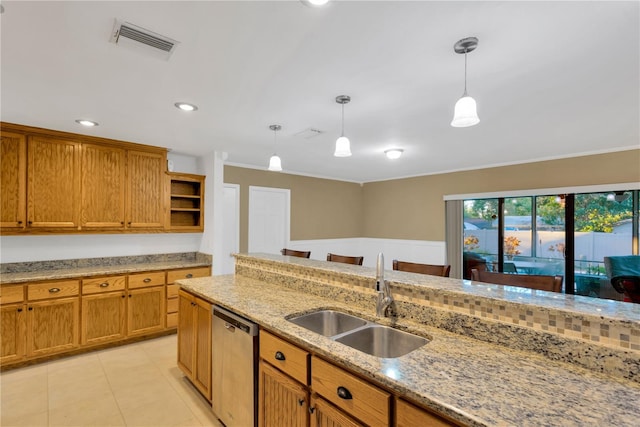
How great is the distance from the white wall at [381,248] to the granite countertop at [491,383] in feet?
13.7

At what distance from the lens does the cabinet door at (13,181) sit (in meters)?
2.99

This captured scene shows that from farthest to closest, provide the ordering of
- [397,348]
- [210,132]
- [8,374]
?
[210,132], [8,374], [397,348]

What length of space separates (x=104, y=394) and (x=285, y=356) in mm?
2039

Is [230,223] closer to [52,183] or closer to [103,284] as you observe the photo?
[103,284]

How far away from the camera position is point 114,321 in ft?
11.2

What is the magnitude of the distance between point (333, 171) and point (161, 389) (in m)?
4.33

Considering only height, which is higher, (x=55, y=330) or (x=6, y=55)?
(x=6, y=55)

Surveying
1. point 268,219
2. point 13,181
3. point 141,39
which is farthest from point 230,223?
point 141,39

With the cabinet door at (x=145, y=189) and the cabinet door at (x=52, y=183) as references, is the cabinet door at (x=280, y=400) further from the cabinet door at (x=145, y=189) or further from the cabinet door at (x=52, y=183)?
the cabinet door at (x=52, y=183)

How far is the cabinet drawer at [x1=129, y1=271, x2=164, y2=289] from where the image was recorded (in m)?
3.54

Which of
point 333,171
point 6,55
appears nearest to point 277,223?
point 333,171

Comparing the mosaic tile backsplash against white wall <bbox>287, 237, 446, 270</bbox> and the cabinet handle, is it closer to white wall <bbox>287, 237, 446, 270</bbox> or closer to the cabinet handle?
the cabinet handle

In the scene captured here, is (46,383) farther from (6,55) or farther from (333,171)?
(333,171)

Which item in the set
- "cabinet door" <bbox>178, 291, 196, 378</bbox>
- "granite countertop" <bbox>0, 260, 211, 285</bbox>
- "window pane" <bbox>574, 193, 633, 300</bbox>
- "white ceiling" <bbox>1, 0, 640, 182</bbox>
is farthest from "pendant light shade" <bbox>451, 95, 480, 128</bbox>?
"window pane" <bbox>574, 193, 633, 300</bbox>
